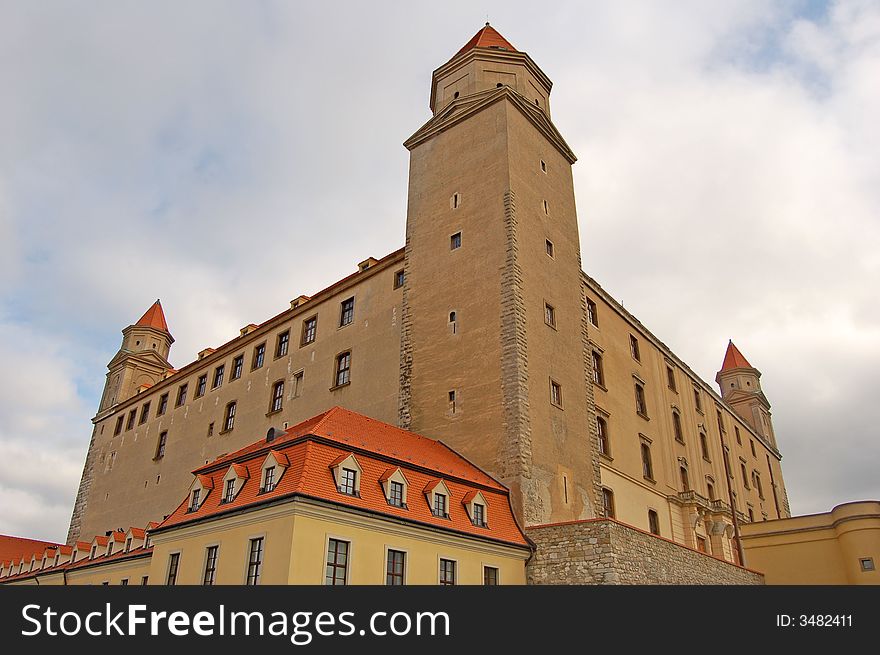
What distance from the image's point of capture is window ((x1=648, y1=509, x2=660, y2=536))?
32.9 meters

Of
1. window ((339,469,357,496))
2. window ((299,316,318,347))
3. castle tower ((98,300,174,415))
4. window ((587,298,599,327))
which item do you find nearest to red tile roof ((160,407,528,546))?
window ((339,469,357,496))

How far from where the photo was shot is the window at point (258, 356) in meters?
39.6

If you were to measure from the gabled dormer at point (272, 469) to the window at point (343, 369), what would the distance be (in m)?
13.7

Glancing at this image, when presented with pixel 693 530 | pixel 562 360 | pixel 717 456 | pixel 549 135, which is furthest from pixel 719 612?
pixel 717 456

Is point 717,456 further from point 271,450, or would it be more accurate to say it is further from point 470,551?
point 271,450

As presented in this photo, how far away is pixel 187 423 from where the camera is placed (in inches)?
1684

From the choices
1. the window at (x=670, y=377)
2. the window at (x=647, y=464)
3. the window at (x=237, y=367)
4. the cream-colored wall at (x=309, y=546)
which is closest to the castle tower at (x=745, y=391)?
the window at (x=670, y=377)

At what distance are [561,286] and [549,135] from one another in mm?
8264

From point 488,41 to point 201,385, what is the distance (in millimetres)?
26516

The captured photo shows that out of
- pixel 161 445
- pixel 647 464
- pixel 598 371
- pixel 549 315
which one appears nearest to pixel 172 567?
pixel 549 315

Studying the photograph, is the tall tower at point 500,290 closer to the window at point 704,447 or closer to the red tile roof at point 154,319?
the window at point 704,447

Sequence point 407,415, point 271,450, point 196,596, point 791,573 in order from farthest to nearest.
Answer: point 791,573, point 407,415, point 271,450, point 196,596

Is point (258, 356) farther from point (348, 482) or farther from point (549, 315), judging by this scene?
point (348, 482)

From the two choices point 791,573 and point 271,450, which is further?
point 791,573
